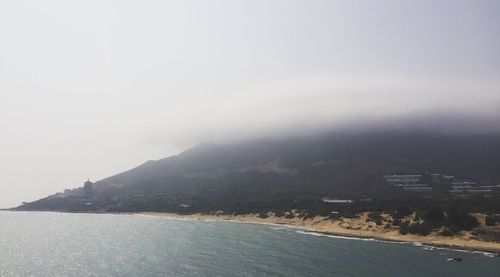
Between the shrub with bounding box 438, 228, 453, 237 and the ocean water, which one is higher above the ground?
the ocean water

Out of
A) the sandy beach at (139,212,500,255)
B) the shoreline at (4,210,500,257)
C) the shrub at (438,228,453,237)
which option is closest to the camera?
the shoreline at (4,210,500,257)

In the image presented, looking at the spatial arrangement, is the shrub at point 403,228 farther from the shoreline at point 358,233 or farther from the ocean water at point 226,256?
the ocean water at point 226,256

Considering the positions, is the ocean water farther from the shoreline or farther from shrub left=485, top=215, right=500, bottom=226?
shrub left=485, top=215, right=500, bottom=226

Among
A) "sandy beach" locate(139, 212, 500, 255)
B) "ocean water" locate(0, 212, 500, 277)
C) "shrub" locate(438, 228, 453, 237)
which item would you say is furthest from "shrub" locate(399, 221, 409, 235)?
"ocean water" locate(0, 212, 500, 277)

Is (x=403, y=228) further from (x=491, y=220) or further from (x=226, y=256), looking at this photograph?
(x=226, y=256)

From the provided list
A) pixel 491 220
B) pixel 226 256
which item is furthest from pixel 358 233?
pixel 226 256

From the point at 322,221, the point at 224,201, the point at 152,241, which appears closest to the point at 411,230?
the point at 322,221

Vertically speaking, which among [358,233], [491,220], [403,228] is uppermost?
[491,220]

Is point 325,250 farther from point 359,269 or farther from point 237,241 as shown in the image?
point 237,241
